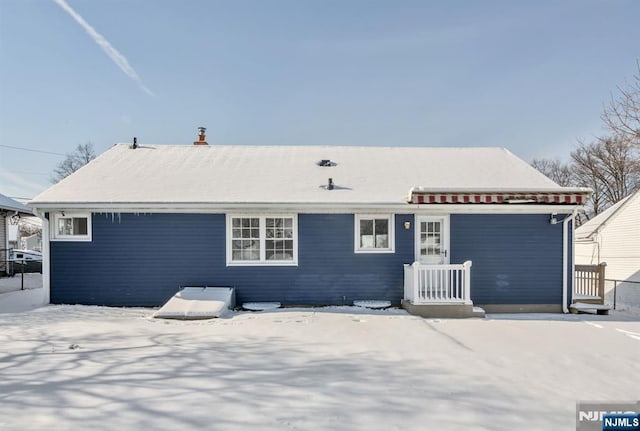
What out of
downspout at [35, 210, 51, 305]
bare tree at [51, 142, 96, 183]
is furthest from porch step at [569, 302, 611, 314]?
bare tree at [51, 142, 96, 183]

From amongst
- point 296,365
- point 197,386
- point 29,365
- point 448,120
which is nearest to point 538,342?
point 296,365

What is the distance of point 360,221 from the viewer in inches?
337

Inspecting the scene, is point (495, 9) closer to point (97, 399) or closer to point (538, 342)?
point (538, 342)

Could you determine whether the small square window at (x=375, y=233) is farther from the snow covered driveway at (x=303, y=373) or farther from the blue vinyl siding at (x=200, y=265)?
the snow covered driveway at (x=303, y=373)

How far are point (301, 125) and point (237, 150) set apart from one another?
623 cm

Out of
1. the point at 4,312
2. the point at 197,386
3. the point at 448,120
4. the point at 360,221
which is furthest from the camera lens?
the point at 448,120

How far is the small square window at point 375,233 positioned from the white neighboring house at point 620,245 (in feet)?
36.1

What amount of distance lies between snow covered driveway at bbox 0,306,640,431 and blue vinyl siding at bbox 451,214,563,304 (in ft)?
5.08

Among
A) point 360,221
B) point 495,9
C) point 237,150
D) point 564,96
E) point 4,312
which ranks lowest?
point 4,312

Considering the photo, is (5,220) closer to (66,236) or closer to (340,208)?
(66,236)

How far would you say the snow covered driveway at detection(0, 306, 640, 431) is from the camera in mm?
3211

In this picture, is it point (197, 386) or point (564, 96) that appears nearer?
point (197, 386)

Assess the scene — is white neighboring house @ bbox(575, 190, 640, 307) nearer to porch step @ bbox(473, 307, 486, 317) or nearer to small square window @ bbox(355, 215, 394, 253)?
porch step @ bbox(473, 307, 486, 317)

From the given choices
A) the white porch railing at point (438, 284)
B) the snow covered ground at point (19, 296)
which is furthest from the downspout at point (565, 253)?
the snow covered ground at point (19, 296)
